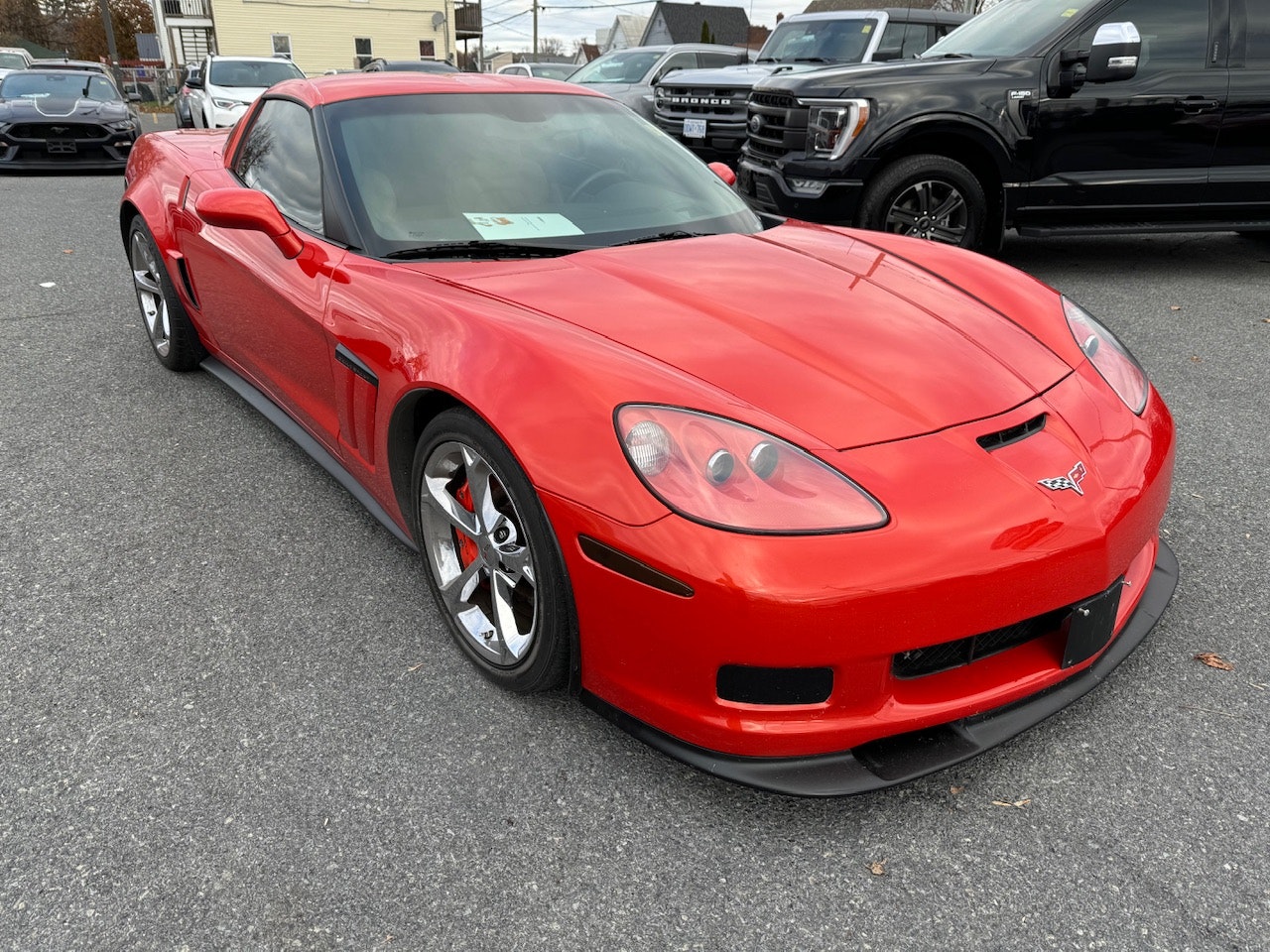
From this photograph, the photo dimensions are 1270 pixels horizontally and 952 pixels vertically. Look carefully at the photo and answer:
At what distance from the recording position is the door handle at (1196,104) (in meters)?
5.55

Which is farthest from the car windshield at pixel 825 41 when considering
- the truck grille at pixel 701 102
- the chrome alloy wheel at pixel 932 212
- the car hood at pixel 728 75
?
the chrome alloy wheel at pixel 932 212

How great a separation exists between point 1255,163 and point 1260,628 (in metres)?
4.48

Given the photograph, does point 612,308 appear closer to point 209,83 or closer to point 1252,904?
point 1252,904

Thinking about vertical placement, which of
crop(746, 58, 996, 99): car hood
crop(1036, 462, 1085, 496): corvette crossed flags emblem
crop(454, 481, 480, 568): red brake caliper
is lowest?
crop(454, 481, 480, 568): red brake caliper

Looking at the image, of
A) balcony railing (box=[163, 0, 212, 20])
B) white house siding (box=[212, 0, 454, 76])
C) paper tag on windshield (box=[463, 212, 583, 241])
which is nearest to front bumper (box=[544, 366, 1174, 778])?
paper tag on windshield (box=[463, 212, 583, 241])

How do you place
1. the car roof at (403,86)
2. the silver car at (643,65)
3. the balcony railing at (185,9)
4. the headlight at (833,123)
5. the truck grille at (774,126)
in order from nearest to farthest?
the car roof at (403,86) → the headlight at (833,123) → the truck grille at (774,126) → the silver car at (643,65) → the balcony railing at (185,9)

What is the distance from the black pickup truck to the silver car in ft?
21.5

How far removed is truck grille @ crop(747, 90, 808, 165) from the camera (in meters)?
6.01

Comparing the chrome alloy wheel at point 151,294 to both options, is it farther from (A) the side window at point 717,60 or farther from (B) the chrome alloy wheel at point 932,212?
(A) the side window at point 717,60

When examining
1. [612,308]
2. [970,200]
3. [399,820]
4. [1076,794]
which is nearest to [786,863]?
[1076,794]

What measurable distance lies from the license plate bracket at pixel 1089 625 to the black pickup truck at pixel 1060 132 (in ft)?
14.1

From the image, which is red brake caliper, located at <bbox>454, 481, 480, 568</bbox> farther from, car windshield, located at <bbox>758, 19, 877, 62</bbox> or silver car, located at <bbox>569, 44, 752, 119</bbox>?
silver car, located at <bbox>569, 44, 752, 119</bbox>

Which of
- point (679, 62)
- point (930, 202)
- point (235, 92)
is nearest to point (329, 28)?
point (235, 92)

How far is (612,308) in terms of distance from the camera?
222 centimetres
